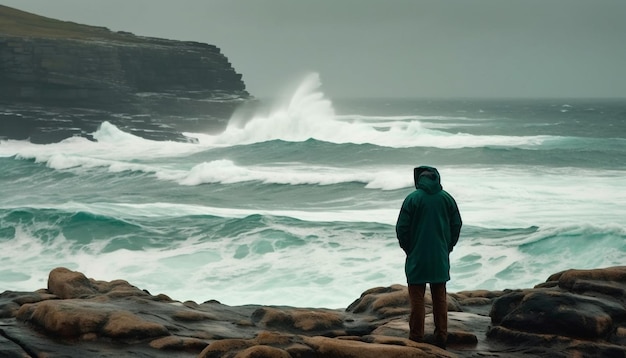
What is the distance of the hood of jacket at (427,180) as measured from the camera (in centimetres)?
700

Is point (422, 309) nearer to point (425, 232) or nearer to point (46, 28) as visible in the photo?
point (425, 232)

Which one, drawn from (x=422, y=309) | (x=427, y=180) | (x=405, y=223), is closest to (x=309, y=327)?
(x=422, y=309)

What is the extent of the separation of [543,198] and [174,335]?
23.5 metres

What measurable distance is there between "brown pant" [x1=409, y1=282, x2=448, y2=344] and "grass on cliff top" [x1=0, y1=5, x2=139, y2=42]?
8094cm

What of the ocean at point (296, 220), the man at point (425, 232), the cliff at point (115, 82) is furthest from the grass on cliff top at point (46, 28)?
the man at point (425, 232)

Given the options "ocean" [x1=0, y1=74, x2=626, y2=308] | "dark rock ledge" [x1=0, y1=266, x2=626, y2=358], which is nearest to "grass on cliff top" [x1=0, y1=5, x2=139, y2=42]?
"ocean" [x1=0, y1=74, x2=626, y2=308]

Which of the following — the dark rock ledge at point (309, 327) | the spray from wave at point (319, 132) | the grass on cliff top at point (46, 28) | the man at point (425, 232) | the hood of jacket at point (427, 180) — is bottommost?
the dark rock ledge at point (309, 327)

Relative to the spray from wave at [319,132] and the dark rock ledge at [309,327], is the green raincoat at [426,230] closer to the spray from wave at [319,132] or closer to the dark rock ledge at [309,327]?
the dark rock ledge at [309,327]

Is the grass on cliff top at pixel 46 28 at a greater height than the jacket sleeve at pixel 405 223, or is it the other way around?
the grass on cliff top at pixel 46 28

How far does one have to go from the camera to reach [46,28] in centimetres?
9388

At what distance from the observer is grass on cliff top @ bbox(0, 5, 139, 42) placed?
86.9 metres

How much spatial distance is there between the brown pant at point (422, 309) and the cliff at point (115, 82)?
61.6m

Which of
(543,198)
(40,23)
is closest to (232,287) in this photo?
(543,198)

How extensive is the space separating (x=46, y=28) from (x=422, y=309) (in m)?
93.3
